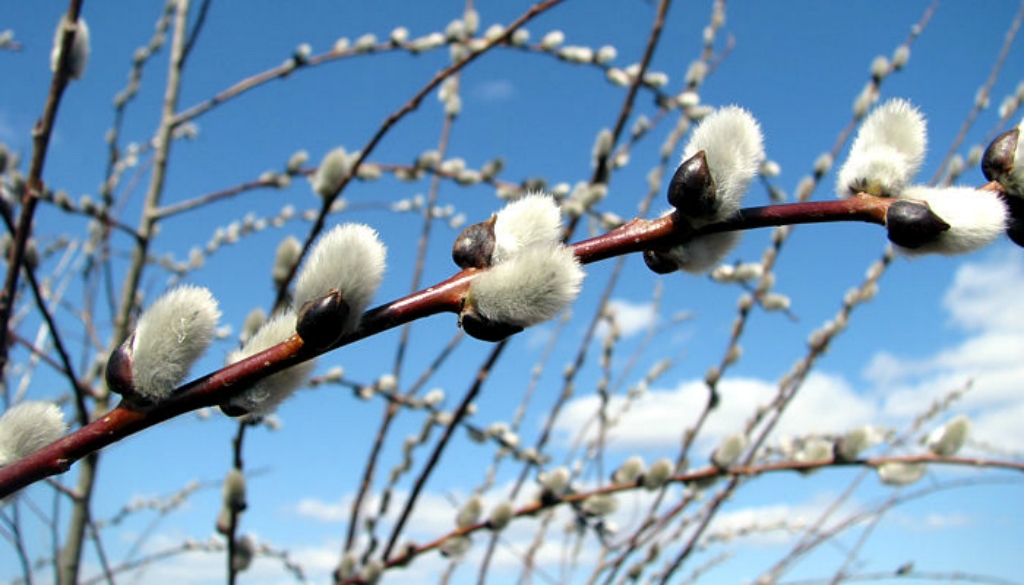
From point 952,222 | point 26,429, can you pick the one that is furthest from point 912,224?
point 26,429

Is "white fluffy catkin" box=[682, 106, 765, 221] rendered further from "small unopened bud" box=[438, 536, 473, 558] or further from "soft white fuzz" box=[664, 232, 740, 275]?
"small unopened bud" box=[438, 536, 473, 558]

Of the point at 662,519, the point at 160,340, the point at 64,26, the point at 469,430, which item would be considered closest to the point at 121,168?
the point at 64,26

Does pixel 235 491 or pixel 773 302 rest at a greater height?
pixel 773 302

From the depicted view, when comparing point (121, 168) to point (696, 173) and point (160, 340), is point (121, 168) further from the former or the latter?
point (696, 173)

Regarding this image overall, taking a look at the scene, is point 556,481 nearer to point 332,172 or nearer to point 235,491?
point 235,491

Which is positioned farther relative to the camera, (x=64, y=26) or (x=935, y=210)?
(x=64, y=26)
